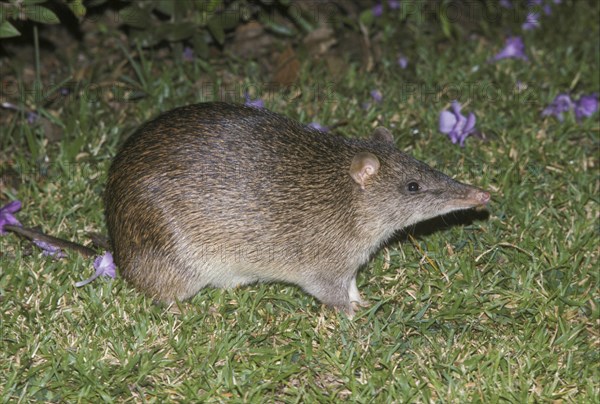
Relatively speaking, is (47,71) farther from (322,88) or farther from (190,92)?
(322,88)

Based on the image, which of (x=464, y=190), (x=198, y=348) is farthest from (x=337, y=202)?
(x=198, y=348)

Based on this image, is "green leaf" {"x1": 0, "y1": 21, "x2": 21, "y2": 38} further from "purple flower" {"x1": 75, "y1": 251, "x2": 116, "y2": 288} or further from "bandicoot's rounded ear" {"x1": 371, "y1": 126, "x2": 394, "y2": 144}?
"bandicoot's rounded ear" {"x1": 371, "y1": 126, "x2": 394, "y2": 144}

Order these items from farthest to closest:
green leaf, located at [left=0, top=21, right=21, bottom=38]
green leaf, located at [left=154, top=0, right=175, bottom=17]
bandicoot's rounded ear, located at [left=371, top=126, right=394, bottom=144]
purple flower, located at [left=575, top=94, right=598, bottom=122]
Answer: green leaf, located at [left=154, top=0, right=175, bottom=17] → purple flower, located at [left=575, top=94, right=598, bottom=122] → green leaf, located at [left=0, top=21, right=21, bottom=38] → bandicoot's rounded ear, located at [left=371, top=126, right=394, bottom=144]

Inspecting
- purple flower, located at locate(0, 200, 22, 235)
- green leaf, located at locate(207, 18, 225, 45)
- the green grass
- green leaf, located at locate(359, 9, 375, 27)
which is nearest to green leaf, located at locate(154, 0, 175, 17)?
green leaf, located at locate(207, 18, 225, 45)

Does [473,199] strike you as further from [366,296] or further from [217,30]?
[217,30]

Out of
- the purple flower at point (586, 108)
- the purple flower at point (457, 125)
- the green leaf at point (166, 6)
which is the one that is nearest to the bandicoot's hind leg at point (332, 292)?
the purple flower at point (457, 125)

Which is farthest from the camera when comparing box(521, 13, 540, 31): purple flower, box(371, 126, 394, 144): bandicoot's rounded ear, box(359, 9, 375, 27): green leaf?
box(521, 13, 540, 31): purple flower
